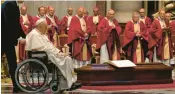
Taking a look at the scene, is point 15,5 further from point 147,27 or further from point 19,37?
point 147,27

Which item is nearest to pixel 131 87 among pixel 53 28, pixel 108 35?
pixel 108 35

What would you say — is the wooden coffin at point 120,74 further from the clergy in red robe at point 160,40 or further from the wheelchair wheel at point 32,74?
the clergy in red robe at point 160,40

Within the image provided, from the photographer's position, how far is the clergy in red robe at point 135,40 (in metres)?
13.8

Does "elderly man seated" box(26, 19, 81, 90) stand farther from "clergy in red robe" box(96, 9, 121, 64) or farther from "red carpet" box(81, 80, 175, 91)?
"clergy in red robe" box(96, 9, 121, 64)

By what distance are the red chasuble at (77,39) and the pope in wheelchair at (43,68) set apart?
5.18 meters

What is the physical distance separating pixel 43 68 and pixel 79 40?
5632 mm

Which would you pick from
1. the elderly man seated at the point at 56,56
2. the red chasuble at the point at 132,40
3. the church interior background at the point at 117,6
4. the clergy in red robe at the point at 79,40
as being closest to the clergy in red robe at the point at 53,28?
the clergy in red robe at the point at 79,40

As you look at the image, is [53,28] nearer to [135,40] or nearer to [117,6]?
[135,40]

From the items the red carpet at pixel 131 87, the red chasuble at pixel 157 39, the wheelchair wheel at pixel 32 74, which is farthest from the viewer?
the red chasuble at pixel 157 39

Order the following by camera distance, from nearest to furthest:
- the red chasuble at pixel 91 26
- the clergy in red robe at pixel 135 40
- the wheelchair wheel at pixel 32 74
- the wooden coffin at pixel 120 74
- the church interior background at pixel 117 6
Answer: the wheelchair wheel at pixel 32 74
the wooden coffin at pixel 120 74
the red chasuble at pixel 91 26
the clergy in red robe at pixel 135 40
the church interior background at pixel 117 6

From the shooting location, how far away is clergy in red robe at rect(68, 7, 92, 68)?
1344cm

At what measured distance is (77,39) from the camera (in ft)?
44.3

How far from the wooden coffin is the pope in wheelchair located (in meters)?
1.55

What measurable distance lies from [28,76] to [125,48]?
6253 millimetres
